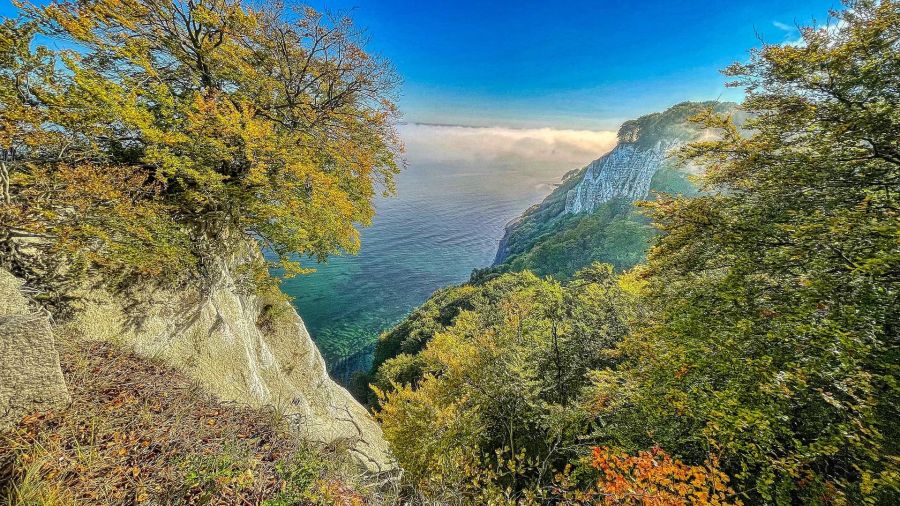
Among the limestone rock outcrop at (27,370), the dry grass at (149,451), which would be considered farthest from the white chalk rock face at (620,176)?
the limestone rock outcrop at (27,370)

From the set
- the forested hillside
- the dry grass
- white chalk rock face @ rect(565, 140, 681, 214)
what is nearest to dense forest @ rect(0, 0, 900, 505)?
the dry grass

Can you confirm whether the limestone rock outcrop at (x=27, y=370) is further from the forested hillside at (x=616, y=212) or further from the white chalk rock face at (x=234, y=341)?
the forested hillside at (x=616, y=212)

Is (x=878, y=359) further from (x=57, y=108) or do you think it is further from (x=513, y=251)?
(x=513, y=251)

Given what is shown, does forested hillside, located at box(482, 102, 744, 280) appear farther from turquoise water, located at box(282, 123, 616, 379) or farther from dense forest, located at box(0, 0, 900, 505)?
dense forest, located at box(0, 0, 900, 505)

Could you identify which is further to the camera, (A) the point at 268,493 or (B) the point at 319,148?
(B) the point at 319,148

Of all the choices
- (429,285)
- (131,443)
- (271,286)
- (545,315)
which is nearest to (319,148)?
(271,286)

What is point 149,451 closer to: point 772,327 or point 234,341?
point 234,341
